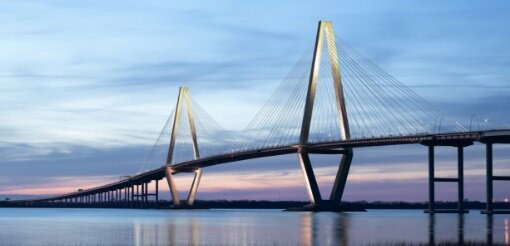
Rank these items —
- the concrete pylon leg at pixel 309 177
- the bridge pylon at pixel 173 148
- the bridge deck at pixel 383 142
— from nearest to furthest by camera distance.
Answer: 1. the bridge deck at pixel 383 142
2. the concrete pylon leg at pixel 309 177
3. the bridge pylon at pixel 173 148

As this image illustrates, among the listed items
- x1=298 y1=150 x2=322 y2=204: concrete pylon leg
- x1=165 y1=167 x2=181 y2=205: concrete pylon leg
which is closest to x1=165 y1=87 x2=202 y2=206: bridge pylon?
x1=165 y1=167 x2=181 y2=205: concrete pylon leg

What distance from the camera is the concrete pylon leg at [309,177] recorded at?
101m

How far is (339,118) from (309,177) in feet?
29.2

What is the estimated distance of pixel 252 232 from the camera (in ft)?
224

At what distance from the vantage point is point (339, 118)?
312 ft

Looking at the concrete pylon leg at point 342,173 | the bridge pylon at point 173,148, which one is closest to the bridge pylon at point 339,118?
the concrete pylon leg at point 342,173

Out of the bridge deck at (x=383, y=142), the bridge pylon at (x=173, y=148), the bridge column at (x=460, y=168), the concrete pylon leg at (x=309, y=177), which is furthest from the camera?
the bridge pylon at (x=173, y=148)

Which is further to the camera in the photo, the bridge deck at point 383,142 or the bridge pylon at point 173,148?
the bridge pylon at point 173,148

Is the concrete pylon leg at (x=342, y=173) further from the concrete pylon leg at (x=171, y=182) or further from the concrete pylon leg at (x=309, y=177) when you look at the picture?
the concrete pylon leg at (x=171, y=182)

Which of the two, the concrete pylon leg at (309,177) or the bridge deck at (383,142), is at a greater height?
the bridge deck at (383,142)

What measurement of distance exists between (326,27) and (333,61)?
156 inches

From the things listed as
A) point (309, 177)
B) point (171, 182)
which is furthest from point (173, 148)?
point (309, 177)

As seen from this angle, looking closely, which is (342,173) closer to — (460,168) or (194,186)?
(460,168)

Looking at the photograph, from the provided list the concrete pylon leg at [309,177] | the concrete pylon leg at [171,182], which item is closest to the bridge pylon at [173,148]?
the concrete pylon leg at [171,182]
